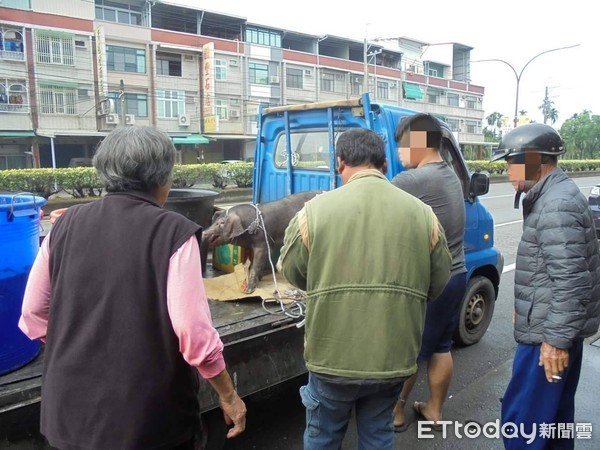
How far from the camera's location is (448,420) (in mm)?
3473

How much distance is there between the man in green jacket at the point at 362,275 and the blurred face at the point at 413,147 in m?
1.05

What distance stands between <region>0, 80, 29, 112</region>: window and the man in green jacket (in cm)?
3204

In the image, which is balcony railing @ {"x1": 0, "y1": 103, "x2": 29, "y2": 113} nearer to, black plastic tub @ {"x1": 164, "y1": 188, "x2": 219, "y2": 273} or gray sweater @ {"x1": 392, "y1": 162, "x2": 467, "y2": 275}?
black plastic tub @ {"x1": 164, "y1": 188, "x2": 219, "y2": 273}

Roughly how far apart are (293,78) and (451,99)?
2240cm

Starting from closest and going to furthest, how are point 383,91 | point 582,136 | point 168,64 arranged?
point 168,64
point 383,91
point 582,136

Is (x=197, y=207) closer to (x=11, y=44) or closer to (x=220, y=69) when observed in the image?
(x=11, y=44)

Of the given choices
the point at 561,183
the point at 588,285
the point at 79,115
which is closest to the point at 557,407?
the point at 588,285

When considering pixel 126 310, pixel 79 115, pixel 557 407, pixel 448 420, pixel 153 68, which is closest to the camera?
pixel 126 310

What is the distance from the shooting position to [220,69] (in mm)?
36812

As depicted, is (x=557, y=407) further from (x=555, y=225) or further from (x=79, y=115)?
(x=79, y=115)

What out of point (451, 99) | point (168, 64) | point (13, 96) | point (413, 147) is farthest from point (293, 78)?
point (413, 147)

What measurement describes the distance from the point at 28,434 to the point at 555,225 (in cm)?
242

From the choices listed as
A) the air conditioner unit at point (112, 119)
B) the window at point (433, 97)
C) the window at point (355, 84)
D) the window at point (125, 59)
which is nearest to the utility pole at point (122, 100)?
the air conditioner unit at point (112, 119)

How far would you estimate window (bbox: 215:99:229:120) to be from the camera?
3696 cm
